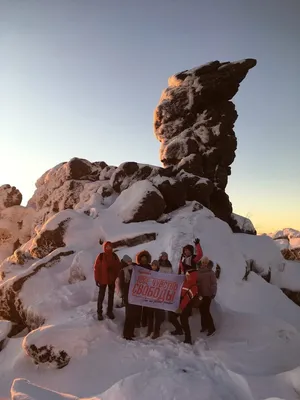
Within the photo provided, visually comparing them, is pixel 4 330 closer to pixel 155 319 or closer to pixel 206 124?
pixel 155 319

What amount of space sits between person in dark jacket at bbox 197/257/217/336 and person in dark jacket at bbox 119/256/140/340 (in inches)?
83.1

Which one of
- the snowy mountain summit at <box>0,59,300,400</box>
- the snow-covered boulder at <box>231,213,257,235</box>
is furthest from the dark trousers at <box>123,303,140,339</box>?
the snow-covered boulder at <box>231,213,257,235</box>

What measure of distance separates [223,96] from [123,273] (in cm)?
2434

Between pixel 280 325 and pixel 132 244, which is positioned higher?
pixel 132 244

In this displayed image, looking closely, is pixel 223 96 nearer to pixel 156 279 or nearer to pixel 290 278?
pixel 290 278

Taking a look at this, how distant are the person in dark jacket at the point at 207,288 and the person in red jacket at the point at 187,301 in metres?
0.22

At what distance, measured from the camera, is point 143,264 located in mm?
10484

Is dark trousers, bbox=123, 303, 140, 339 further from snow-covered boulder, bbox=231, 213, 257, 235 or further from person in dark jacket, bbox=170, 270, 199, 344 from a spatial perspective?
snow-covered boulder, bbox=231, 213, 257, 235

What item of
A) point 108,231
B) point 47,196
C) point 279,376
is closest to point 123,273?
point 279,376

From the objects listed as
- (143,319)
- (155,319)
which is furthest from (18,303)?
(155,319)

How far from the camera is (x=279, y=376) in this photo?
23.5 ft

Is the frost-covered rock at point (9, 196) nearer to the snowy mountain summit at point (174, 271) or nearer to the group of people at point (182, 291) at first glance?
the snowy mountain summit at point (174, 271)

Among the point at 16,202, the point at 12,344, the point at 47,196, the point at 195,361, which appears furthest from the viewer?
the point at 16,202

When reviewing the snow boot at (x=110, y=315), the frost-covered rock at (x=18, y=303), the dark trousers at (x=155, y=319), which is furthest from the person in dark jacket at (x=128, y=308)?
the frost-covered rock at (x=18, y=303)
